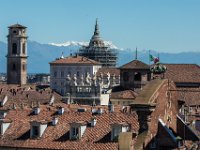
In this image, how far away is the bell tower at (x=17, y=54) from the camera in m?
162

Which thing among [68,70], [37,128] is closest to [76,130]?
[37,128]

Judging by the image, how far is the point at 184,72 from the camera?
328 ft

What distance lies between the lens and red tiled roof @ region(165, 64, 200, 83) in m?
97.9

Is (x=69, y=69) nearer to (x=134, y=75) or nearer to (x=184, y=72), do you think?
(x=134, y=75)

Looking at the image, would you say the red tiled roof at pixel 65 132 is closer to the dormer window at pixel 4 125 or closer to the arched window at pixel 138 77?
the dormer window at pixel 4 125

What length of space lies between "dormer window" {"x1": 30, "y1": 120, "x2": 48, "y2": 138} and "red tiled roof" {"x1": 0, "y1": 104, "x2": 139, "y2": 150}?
0.20 meters

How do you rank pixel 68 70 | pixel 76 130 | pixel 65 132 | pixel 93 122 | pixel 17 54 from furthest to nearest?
pixel 17 54 < pixel 68 70 < pixel 65 132 < pixel 93 122 < pixel 76 130

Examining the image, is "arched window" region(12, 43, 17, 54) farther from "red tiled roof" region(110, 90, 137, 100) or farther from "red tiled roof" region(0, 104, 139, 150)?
"red tiled roof" region(0, 104, 139, 150)

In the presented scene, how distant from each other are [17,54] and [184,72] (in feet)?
229

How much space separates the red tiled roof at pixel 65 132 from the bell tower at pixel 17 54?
122m

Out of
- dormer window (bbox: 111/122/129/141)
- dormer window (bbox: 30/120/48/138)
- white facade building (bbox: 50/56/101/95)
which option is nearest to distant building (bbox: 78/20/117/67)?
white facade building (bbox: 50/56/101/95)

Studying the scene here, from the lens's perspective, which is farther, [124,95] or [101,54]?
[101,54]

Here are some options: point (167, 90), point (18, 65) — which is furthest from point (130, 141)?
point (18, 65)

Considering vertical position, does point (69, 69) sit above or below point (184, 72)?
above
